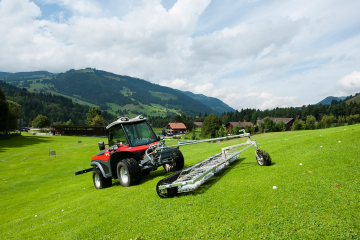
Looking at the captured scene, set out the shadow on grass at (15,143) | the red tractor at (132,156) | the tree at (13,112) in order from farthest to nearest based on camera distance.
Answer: the tree at (13,112)
the shadow on grass at (15,143)
the red tractor at (132,156)

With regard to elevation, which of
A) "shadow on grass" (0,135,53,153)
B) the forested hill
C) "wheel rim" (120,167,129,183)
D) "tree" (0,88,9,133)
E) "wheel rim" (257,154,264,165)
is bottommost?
"shadow on grass" (0,135,53,153)

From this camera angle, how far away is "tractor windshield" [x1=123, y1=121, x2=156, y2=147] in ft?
31.6

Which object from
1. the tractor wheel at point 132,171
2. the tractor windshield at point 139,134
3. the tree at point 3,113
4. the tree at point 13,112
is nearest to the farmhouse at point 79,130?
the tree at point 13,112

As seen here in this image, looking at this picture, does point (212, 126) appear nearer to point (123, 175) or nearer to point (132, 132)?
point (132, 132)

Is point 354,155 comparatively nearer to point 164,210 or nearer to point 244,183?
point 244,183

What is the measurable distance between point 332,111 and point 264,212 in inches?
6772

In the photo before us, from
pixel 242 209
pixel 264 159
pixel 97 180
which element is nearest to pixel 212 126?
pixel 97 180

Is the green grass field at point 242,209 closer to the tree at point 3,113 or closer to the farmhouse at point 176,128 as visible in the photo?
the tree at point 3,113

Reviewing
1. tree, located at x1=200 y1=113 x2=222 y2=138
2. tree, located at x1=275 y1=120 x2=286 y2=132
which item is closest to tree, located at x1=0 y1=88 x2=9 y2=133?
tree, located at x1=200 y1=113 x2=222 y2=138

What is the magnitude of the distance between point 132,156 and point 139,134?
135 cm

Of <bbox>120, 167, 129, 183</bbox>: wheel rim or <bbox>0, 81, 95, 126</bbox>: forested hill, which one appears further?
<bbox>0, 81, 95, 126</bbox>: forested hill

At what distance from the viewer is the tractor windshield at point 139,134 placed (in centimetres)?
964

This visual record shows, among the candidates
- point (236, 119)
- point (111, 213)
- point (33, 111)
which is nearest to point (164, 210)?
point (111, 213)

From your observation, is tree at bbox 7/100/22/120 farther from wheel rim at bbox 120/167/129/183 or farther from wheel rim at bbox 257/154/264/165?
wheel rim at bbox 257/154/264/165
